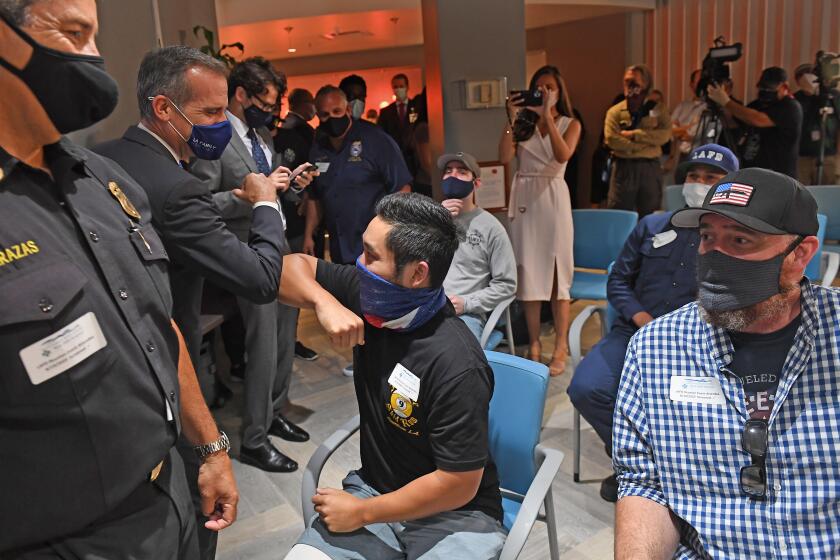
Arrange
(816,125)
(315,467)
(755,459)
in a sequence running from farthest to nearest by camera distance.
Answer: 1. (816,125)
2. (315,467)
3. (755,459)

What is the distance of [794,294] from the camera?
139 centimetres

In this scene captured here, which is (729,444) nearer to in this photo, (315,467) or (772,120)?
(315,467)

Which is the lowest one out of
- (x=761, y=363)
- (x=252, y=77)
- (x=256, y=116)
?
(x=761, y=363)

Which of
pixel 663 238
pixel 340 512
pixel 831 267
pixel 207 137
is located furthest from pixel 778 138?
pixel 340 512

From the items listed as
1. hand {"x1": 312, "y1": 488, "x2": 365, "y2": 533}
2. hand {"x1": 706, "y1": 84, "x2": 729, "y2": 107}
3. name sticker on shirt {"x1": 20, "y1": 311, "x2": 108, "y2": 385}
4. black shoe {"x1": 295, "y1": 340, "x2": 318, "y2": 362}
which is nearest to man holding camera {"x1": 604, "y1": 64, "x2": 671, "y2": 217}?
hand {"x1": 706, "y1": 84, "x2": 729, "y2": 107}

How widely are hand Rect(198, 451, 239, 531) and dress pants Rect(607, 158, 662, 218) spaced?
4.49 metres

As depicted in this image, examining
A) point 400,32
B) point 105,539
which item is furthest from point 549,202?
point 400,32

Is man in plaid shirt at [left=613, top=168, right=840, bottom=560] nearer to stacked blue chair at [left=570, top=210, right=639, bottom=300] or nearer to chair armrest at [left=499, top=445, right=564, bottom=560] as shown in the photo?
chair armrest at [left=499, top=445, right=564, bottom=560]

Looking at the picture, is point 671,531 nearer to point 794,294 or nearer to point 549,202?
point 794,294

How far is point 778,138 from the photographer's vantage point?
4902 mm

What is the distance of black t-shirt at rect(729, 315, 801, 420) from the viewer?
A: 1.33 metres

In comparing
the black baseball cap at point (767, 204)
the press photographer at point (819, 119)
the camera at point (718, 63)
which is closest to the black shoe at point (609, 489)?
the black baseball cap at point (767, 204)

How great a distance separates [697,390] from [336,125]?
2.87 m

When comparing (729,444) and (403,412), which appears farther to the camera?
(403,412)
